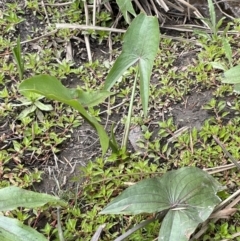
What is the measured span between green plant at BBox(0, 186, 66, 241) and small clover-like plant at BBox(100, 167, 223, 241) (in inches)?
6.0

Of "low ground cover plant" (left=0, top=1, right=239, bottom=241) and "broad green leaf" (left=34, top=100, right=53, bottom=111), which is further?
"broad green leaf" (left=34, top=100, right=53, bottom=111)

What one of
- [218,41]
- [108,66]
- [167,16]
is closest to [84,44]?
[108,66]

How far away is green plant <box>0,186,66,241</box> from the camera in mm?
1073

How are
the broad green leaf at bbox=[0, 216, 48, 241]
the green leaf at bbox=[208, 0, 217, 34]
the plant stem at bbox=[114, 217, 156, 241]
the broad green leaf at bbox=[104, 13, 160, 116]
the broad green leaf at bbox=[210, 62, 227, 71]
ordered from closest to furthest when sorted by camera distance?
the broad green leaf at bbox=[0, 216, 48, 241] < the plant stem at bbox=[114, 217, 156, 241] < the broad green leaf at bbox=[104, 13, 160, 116] < the broad green leaf at bbox=[210, 62, 227, 71] < the green leaf at bbox=[208, 0, 217, 34]

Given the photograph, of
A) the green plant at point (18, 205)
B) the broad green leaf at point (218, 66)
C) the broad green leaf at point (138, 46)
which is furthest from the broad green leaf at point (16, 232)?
the broad green leaf at point (218, 66)

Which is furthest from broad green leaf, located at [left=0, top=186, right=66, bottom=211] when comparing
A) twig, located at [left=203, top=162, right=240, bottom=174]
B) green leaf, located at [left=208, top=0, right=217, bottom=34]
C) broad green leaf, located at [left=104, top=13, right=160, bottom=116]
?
green leaf, located at [left=208, top=0, right=217, bottom=34]

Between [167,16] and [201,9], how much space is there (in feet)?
0.69

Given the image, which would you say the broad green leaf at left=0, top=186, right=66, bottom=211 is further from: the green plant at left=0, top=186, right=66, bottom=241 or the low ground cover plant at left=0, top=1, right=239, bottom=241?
the low ground cover plant at left=0, top=1, right=239, bottom=241

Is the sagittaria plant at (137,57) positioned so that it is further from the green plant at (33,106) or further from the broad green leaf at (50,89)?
the green plant at (33,106)

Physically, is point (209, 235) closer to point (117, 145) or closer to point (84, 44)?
point (117, 145)

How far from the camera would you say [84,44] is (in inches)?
71.8

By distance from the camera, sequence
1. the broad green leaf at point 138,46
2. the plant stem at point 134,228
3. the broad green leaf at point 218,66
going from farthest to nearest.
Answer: the broad green leaf at point 218,66 < the broad green leaf at point 138,46 < the plant stem at point 134,228

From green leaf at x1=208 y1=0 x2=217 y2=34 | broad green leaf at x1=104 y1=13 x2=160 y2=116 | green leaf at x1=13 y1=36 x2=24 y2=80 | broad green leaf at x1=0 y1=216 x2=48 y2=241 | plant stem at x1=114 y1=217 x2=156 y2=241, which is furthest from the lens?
green leaf at x1=208 y1=0 x2=217 y2=34

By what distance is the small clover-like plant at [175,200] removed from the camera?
1.14 metres
